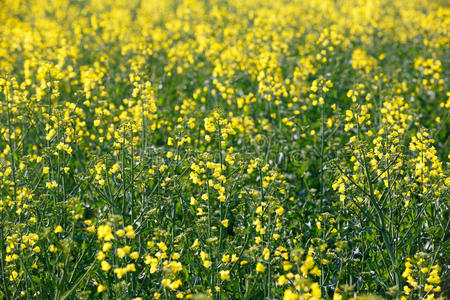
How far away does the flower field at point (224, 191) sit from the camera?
328 centimetres

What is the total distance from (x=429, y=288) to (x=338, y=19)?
33.0 ft

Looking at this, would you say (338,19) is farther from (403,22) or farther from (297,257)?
(297,257)

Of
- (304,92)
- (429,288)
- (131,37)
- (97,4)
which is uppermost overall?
(97,4)

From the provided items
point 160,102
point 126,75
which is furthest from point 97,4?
point 160,102

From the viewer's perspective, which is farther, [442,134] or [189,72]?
[189,72]

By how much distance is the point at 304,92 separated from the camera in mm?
6543

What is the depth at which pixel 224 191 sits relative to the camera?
367cm

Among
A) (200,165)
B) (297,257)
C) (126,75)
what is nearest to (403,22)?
(126,75)

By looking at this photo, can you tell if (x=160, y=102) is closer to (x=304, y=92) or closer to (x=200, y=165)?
(x=304, y=92)

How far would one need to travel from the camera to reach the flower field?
328cm

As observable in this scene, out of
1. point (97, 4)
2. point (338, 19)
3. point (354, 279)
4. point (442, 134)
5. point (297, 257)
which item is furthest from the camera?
point (97, 4)

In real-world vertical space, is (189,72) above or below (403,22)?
below

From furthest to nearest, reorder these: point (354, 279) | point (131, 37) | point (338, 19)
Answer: point (338, 19) < point (131, 37) < point (354, 279)

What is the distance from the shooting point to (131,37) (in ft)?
33.4
